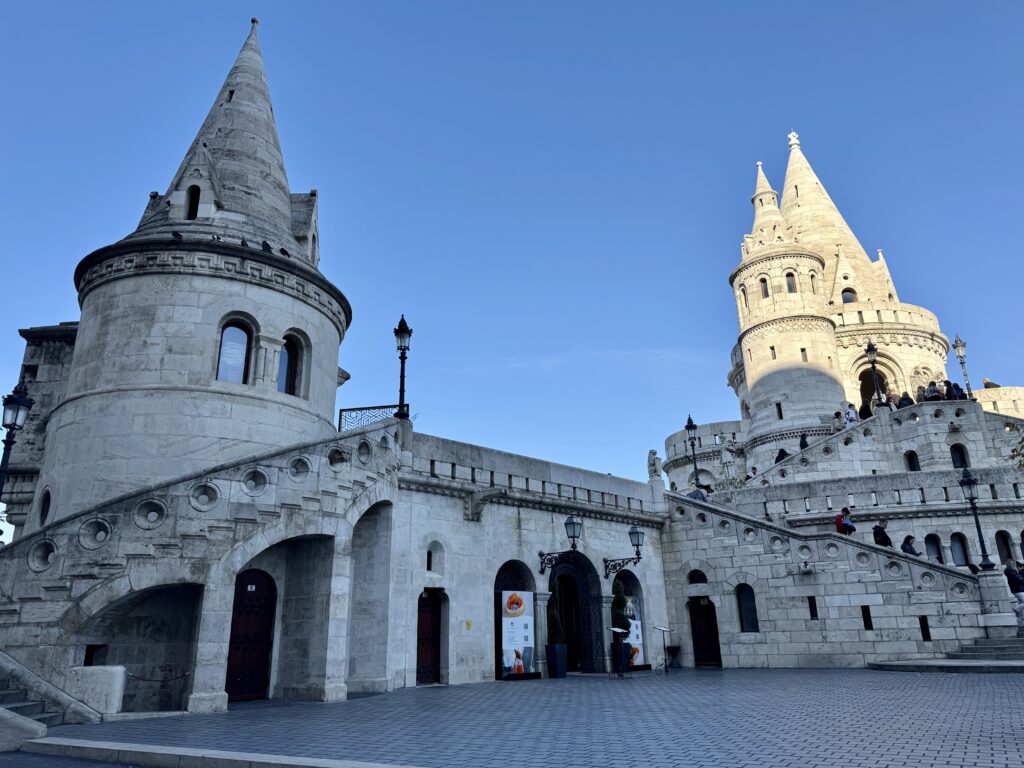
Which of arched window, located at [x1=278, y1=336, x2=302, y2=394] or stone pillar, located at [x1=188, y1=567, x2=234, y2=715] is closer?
stone pillar, located at [x1=188, y1=567, x2=234, y2=715]

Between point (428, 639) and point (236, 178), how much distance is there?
43.3 ft

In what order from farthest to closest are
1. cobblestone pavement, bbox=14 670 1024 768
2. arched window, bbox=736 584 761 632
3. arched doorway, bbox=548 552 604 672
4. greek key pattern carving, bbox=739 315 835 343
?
1. greek key pattern carving, bbox=739 315 835 343
2. arched window, bbox=736 584 761 632
3. arched doorway, bbox=548 552 604 672
4. cobblestone pavement, bbox=14 670 1024 768

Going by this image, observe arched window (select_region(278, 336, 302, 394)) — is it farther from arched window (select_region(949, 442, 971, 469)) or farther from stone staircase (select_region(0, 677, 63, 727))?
arched window (select_region(949, 442, 971, 469))

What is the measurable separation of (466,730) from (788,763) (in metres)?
4.45

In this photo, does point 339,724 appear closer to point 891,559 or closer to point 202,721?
point 202,721

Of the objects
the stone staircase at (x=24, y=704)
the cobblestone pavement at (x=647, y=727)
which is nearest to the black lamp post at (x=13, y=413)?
the stone staircase at (x=24, y=704)

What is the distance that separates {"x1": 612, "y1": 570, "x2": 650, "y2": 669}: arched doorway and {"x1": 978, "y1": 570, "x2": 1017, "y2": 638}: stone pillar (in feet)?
31.6

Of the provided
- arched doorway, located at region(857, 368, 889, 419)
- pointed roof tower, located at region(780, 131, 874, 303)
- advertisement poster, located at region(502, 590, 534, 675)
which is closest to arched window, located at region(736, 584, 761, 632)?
advertisement poster, located at region(502, 590, 534, 675)

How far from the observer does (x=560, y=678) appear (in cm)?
1961

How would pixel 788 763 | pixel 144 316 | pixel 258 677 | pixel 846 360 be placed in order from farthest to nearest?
1. pixel 846 360
2. pixel 144 316
3. pixel 258 677
4. pixel 788 763

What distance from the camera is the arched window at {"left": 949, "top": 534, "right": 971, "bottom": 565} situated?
25.6 m

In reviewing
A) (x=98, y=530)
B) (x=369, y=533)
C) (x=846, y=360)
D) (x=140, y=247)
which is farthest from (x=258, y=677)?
(x=846, y=360)

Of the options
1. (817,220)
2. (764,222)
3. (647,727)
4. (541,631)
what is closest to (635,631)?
(541,631)

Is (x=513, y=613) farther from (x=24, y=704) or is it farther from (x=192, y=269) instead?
(x=192, y=269)
